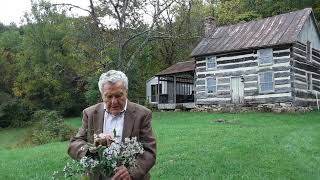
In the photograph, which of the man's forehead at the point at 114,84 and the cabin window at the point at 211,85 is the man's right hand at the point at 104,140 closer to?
the man's forehead at the point at 114,84

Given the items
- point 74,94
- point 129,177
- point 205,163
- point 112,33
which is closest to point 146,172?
point 129,177

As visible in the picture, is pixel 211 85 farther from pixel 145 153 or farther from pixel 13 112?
pixel 145 153

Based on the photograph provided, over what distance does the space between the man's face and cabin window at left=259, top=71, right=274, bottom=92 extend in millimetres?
26965

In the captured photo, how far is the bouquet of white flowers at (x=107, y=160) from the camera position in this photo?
3729mm

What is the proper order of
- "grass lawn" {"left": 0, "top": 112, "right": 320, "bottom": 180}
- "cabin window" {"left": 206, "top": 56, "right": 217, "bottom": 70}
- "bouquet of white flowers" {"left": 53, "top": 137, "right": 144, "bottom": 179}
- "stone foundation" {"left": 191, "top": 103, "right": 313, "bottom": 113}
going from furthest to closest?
"cabin window" {"left": 206, "top": 56, "right": 217, "bottom": 70}, "stone foundation" {"left": 191, "top": 103, "right": 313, "bottom": 113}, "grass lawn" {"left": 0, "top": 112, "right": 320, "bottom": 180}, "bouquet of white flowers" {"left": 53, "top": 137, "right": 144, "bottom": 179}

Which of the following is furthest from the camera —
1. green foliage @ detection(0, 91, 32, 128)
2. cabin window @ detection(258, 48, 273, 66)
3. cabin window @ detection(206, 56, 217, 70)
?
green foliage @ detection(0, 91, 32, 128)

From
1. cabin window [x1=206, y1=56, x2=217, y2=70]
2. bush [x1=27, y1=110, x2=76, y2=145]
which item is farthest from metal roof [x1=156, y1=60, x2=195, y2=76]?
bush [x1=27, y1=110, x2=76, y2=145]

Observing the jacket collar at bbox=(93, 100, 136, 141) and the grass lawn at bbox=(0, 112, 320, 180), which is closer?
the jacket collar at bbox=(93, 100, 136, 141)

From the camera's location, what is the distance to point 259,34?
32.0 metres

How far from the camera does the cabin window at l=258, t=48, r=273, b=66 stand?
3037 cm

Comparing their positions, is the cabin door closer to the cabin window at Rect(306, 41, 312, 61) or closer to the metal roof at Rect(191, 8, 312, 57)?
the metal roof at Rect(191, 8, 312, 57)

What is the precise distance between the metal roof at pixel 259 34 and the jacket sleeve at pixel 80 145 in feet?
85.2

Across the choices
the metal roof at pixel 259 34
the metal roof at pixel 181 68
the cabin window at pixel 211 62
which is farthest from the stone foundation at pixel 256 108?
the metal roof at pixel 259 34

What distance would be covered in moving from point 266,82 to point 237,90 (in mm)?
2247
